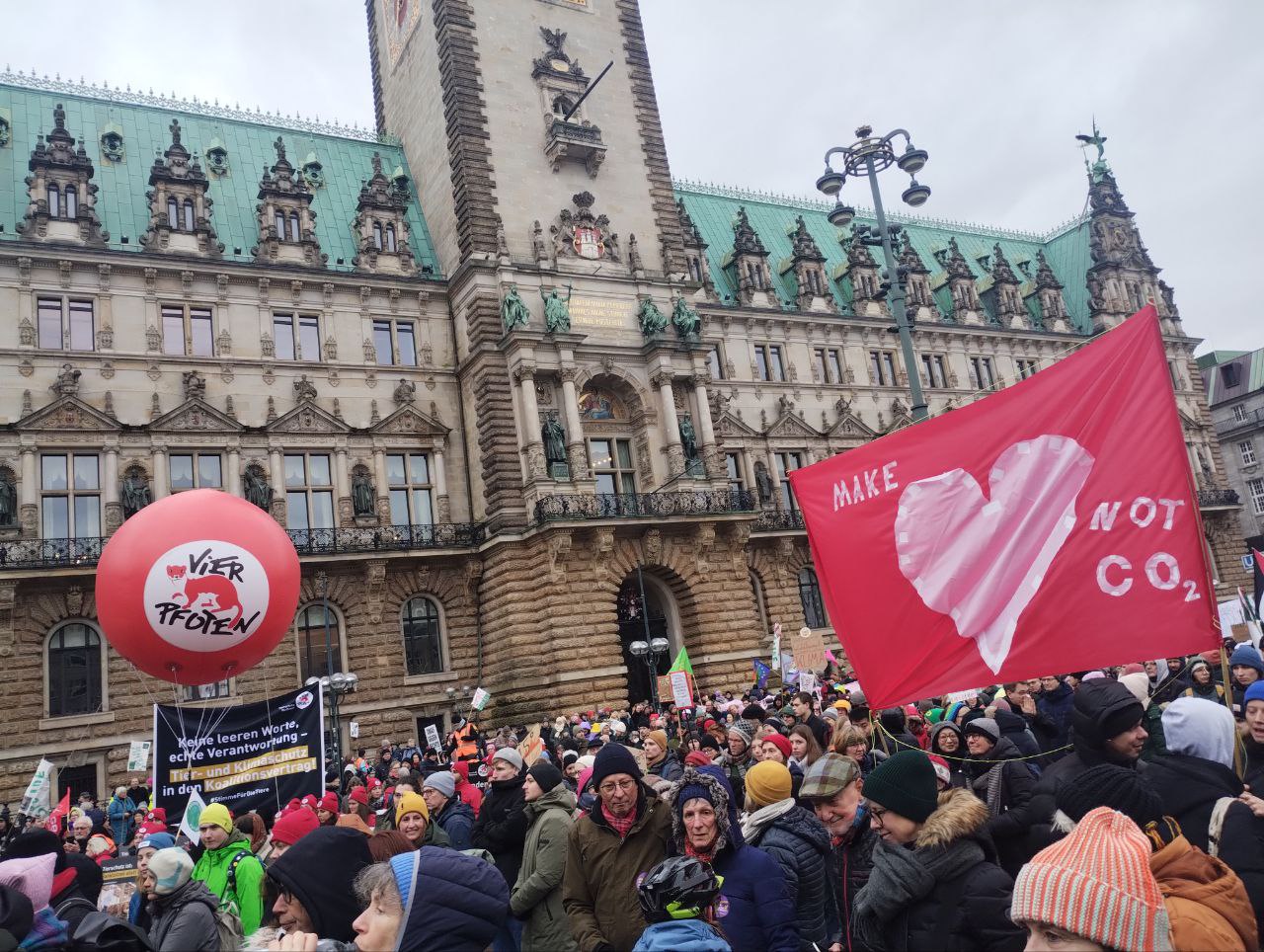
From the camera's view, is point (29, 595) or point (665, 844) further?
point (29, 595)

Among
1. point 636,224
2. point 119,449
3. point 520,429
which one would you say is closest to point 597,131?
point 636,224

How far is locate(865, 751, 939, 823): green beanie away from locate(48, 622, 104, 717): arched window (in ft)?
92.1

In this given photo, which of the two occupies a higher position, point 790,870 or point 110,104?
point 110,104

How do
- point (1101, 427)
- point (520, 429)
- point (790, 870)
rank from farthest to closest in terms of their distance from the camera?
point (520, 429)
point (1101, 427)
point (790, 870)

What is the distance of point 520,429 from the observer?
3250 centimetres

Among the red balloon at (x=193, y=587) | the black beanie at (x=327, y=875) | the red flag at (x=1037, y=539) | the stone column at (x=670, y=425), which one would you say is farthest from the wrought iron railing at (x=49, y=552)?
the black beanie at (x=327, y=875)

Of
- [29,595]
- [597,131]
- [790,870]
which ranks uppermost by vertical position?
[597,131]

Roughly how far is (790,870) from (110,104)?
3908cm

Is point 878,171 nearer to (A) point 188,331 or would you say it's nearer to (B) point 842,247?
(A) point 188,331

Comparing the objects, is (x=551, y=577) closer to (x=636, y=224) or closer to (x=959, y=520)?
(x=636, y=224)

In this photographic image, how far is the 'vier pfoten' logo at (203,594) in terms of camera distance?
11.7 meters

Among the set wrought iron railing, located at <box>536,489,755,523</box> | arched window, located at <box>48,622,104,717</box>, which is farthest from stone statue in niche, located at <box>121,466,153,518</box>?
wrought iron railing, located at <box>536,489,755,523</box>

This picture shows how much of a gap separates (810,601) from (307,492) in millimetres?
20310

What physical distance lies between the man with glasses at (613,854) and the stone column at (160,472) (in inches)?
1062
